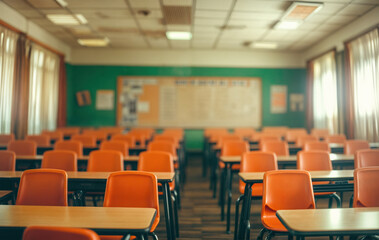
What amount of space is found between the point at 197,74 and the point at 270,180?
6967 mm

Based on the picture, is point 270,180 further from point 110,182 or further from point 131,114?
point 131,114

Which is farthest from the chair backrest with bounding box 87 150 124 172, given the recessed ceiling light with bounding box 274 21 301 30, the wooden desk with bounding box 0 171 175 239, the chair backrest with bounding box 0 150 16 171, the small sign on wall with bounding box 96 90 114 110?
the small sign on wall with bounding box 96 90 114 110

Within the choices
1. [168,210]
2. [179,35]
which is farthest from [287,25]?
[168,210]

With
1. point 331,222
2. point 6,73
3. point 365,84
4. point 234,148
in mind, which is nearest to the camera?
point 331,222

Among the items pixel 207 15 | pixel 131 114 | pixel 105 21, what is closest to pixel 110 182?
pixel 207 15

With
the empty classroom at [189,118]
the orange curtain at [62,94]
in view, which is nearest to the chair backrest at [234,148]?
the empty classroom at [189,118]

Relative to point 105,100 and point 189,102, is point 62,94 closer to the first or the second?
point 105,100

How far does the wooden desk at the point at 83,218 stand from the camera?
137 centimetres

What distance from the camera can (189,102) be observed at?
8797mm

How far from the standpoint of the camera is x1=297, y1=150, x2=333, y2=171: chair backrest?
3.03 metres

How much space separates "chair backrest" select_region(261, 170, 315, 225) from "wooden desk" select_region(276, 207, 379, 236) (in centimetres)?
44

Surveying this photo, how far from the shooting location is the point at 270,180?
2.08 metres

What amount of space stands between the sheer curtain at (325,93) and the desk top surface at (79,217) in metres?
6.80

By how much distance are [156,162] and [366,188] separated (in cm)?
208
